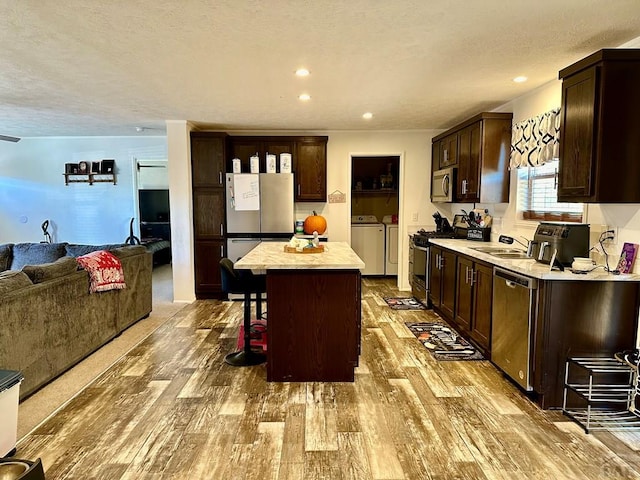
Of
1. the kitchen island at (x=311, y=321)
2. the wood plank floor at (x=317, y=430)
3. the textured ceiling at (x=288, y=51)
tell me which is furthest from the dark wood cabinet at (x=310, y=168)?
the wood plank floor at (x=317, y=430)

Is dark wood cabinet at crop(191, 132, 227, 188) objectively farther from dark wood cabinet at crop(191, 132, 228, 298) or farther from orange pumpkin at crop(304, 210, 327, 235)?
orange pumpkin at crop(304, 210, 327, 235)

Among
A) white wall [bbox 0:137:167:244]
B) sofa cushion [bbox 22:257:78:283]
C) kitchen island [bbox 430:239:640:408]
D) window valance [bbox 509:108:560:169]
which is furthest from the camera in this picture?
white wall [bbox 0:137:167:244]

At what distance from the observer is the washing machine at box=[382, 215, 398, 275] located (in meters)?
6.59

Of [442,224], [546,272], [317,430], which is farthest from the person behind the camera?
[442,224]

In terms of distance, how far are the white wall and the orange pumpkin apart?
294cm

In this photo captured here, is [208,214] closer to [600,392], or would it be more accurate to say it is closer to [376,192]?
[376,192]

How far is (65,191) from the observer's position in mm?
6617

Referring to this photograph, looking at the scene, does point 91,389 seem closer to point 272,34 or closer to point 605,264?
point 272,34

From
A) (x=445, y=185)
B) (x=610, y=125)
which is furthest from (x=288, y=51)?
(x=445, y=185)

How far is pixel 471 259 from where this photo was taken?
11.6ft

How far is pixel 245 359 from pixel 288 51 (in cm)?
241

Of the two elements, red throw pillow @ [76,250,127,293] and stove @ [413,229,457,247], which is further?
stove @ [413,229,457,247]

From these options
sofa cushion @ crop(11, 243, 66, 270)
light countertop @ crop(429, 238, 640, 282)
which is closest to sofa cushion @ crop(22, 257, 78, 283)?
sofa cushion @ crop(11, 243, 66, 270)

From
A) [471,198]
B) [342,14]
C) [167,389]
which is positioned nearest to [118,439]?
[167,389]
